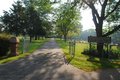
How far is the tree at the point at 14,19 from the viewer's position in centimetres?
2038

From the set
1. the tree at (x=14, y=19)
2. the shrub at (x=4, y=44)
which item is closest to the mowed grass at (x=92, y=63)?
the shrub at (x=4, y=44)

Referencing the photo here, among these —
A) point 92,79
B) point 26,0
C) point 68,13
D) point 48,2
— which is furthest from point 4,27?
point 92,79

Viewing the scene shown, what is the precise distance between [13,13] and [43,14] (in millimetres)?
13629

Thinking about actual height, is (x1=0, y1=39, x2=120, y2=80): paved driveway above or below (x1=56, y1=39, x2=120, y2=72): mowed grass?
above

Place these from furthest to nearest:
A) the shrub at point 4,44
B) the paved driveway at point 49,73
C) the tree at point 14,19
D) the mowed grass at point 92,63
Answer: the tree at point 14,19 < the shrub at point 4,44 < the mowed grass at point 92,63 < the paved driveway at point 49,73

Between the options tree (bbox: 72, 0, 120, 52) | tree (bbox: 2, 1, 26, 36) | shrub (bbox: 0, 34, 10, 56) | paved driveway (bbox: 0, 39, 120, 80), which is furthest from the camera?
tree (bbox: 2, 1, 26, 36)

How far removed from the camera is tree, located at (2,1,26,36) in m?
20.4

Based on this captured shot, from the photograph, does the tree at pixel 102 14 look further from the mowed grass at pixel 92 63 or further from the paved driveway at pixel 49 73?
the paved driveway at pixel 49 73

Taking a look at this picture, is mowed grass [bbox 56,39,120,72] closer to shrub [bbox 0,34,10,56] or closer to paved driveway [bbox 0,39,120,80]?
paved driveway [bbox 0,39,120,80]

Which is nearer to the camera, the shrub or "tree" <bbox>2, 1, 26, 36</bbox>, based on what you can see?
the shrub

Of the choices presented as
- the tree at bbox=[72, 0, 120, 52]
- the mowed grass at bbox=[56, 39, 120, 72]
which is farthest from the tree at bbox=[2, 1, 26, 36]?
the mowed grass at bbox=[56, 39, 120, 72]

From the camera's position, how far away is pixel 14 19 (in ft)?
67.2

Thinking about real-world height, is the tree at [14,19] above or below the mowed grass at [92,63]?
above

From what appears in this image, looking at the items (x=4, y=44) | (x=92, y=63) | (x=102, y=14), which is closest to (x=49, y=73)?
(x=92, y=63)
